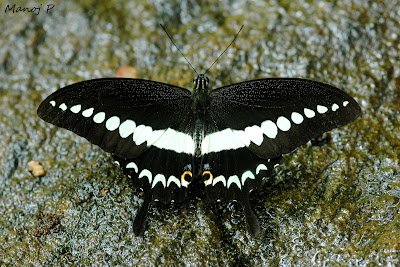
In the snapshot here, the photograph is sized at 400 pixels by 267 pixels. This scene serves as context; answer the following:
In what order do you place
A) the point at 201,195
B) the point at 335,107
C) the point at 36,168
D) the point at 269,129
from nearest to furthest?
the point at 335,107 < the point at 269,129 < the point at 201,195 < the point at 36,168

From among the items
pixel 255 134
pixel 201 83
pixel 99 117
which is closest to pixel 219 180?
pixel 255 134

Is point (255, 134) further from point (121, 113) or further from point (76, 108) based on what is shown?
point (76, 108)

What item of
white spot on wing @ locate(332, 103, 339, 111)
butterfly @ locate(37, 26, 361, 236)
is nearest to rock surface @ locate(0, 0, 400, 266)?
butterfly @ locate(37, 26, 361, 236)

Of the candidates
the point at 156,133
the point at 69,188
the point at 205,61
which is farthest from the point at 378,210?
the point at 69,188

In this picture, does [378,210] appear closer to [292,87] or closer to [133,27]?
[292,87]

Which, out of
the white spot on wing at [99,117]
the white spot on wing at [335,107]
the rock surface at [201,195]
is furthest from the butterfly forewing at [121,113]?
the white spot on wing at [335,107]

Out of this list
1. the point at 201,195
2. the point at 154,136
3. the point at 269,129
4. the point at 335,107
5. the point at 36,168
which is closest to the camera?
the point at 335,107

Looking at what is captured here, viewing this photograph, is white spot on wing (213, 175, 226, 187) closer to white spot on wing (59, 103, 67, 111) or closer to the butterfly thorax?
the butterfly thorax

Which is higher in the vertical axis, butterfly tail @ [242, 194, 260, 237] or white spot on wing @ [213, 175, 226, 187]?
white spot on wing @ [213, 175, 226, 187]
